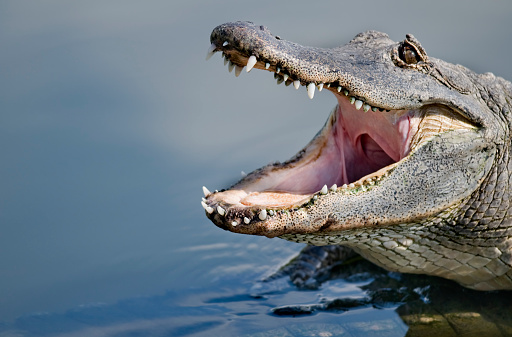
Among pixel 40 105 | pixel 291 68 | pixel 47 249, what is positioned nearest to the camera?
pixel 291 68

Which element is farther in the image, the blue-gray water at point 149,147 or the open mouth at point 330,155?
the blue-gray water at point 149,147

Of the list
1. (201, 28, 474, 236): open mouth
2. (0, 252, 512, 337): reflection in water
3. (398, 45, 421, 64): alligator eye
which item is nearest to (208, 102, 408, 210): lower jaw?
(201, 28, 474, 236): open mouth

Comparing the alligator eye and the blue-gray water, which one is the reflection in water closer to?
the blue-gray water

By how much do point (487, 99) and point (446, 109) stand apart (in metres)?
0.37

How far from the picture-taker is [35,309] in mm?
5328

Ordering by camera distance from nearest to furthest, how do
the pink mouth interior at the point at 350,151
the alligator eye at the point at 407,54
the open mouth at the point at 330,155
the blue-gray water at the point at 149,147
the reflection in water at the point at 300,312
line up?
the open mouth at the point at 330,155 < the alligator eye at the point at 407,54 < the pink mouth interior at the point at 350,151 < the reflection in water at the point at 300,312 < the blue-gray water at the point at 149,147

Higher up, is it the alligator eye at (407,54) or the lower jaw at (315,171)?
the alligator eye at (407,54)

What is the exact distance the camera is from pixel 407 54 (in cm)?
443

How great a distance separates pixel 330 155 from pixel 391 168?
28.3 inches

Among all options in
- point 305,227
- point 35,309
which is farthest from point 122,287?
point 305,227

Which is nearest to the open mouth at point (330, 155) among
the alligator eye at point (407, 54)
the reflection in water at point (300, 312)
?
the alligator eye at point (407, 54)

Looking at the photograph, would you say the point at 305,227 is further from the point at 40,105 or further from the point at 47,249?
the point at 40,105

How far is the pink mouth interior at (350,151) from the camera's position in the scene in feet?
15.5

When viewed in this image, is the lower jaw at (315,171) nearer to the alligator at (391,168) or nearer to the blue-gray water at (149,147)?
the alligator at (391,168)
